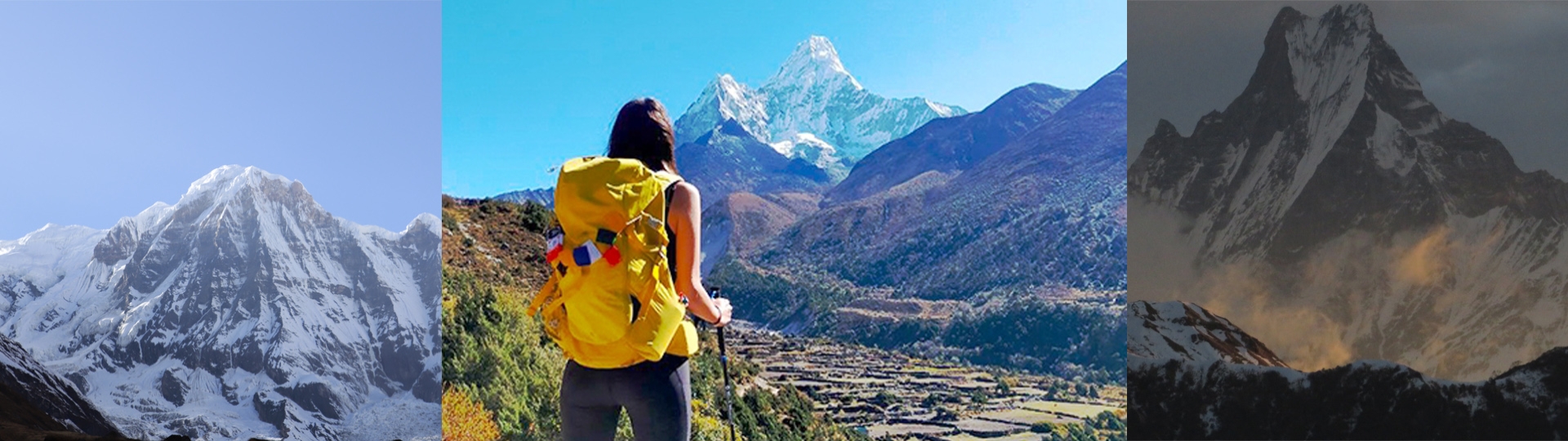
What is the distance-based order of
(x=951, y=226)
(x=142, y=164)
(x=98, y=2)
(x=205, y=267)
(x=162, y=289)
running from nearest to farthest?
1. (x=951, y=226)
2. (x=98, y=2)
3. (x=142, y=164)
4. (x=162, y=289)
5. (x=205, y=267)

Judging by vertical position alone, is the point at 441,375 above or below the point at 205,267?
below

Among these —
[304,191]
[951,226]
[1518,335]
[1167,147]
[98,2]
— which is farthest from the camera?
[304,191]

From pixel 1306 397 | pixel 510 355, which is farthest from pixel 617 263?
pixel 510 355

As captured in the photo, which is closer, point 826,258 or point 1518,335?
point 1518,335

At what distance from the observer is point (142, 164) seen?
27.0 ft

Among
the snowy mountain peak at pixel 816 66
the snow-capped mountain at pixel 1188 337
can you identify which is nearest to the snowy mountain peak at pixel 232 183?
the snowy mountain peak at pixel 816 66

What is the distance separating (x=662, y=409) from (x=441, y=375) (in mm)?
3794

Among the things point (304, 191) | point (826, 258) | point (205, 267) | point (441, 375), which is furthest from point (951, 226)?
point (205, 267)

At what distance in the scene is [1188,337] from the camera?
388cm

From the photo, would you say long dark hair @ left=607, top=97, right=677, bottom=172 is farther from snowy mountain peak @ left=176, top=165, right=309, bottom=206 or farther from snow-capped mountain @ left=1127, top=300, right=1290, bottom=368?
snowy mountain peak @ left=176, top=165, right=309, bottom=206

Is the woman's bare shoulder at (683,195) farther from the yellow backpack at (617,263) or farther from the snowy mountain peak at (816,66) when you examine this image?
the snowy mountain peak at (816,66)

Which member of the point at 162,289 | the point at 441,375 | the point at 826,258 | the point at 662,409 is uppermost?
the point at 162,289

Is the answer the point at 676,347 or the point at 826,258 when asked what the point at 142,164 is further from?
the point at 676,347

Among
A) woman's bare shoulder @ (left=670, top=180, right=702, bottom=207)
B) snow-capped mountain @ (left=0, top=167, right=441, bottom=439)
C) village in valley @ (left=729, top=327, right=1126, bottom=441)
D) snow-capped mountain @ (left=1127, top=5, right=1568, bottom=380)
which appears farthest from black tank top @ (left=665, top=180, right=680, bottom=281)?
snow-capped mountain @ (left=0, top=167, right=441, bottom=439)
